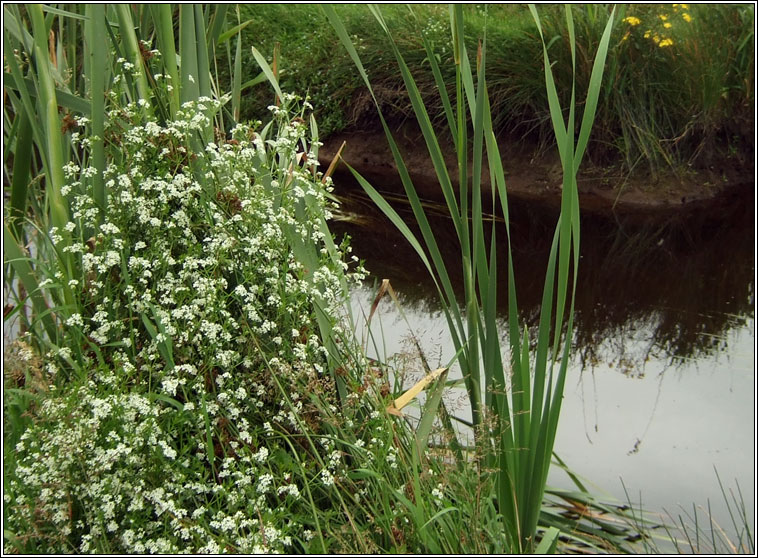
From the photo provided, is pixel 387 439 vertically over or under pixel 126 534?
over

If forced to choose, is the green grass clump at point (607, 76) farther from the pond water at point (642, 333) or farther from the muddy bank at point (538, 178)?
the pond water at point (642, 333)

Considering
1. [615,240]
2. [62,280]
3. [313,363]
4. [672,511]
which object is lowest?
[672,511]

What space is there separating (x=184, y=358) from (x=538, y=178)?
3.42m

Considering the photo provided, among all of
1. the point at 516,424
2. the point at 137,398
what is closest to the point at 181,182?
the point at 137,398

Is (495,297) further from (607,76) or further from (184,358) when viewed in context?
(607,76)

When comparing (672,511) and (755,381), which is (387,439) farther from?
(755,381)

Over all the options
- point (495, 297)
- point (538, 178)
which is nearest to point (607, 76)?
point (538, 178)

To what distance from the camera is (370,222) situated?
388 cm

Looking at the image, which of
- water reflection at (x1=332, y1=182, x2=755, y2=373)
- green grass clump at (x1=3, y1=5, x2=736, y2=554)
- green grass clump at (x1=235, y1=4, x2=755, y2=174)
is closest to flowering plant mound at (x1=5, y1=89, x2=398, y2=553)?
green grass clump at (x1=3, y1=5, x2=736, y2=554)

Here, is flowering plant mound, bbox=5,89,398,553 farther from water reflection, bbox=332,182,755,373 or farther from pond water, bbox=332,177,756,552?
water reflection, bbox=332,182,755,373

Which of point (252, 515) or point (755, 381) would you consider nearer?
point (252, 515)

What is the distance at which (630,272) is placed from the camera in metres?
3.82

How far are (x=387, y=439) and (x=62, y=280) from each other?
30.2 inches

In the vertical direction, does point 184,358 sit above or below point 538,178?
above
